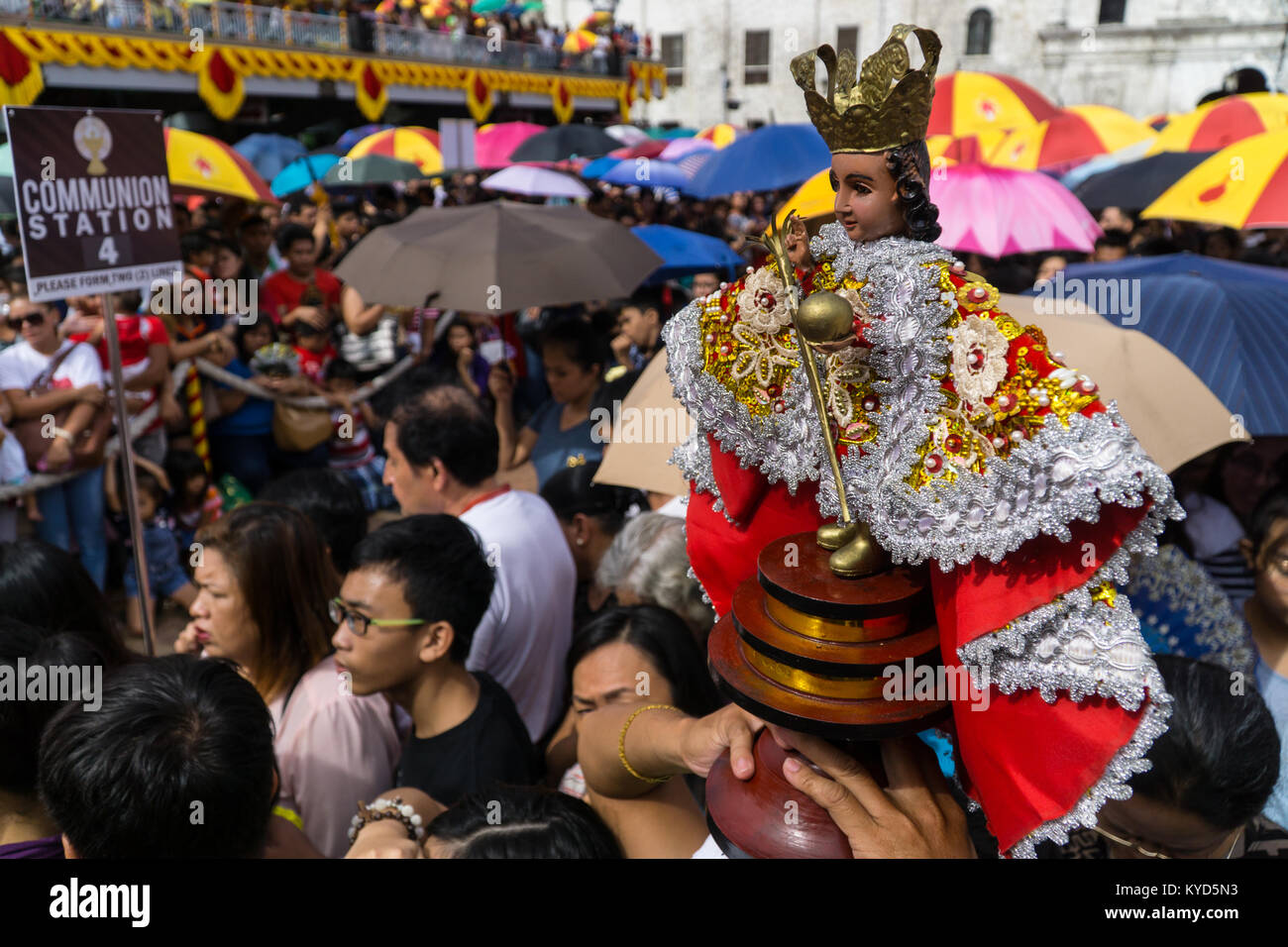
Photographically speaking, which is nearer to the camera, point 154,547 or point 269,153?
point 154,547

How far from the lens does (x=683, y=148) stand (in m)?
14.3

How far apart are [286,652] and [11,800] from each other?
0.84m

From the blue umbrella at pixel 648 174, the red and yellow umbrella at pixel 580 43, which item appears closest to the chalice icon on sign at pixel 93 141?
the blue umbrella at pixel 648 174

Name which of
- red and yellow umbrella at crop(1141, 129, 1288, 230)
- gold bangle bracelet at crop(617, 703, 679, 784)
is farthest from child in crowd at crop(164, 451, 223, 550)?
red and yellow umbrella at crop(1141, 129, 1288, 230)

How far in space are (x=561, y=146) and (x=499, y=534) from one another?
9.43 metres

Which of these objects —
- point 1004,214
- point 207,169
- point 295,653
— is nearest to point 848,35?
point 1004,214

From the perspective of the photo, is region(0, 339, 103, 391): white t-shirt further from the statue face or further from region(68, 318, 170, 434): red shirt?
the statue face

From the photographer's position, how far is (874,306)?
4.58 feet

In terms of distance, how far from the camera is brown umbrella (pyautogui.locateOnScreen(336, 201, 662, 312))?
441 cm

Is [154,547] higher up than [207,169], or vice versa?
[207,169]

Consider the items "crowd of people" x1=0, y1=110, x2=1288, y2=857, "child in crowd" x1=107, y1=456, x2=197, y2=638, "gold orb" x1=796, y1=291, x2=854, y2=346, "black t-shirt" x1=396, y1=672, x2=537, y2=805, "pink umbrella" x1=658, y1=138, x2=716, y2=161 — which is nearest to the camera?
"gold orb" x1=796, y1=291, x2=854, y2=346

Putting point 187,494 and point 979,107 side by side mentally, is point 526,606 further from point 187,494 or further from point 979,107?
point 979,107

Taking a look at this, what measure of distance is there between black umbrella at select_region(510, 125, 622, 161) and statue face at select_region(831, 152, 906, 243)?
1045 cm

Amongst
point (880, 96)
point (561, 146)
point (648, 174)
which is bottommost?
point (648, 174)
